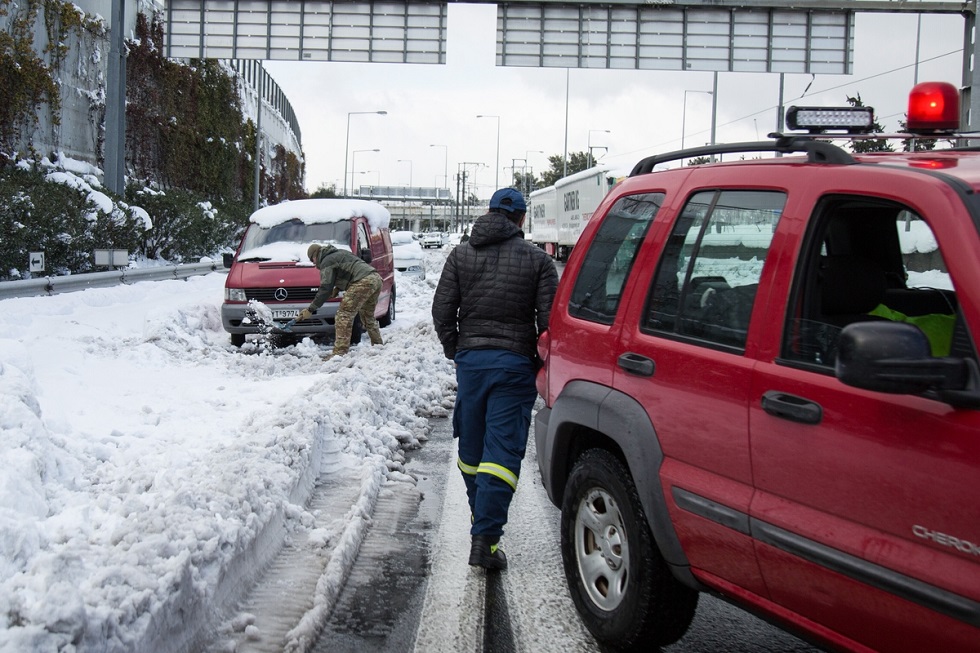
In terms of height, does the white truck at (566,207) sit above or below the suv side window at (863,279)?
above

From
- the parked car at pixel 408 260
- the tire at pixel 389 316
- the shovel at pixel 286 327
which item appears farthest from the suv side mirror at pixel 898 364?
the parked car at pixel 408 260

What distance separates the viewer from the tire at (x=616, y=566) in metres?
3.71

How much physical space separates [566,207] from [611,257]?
121 ft

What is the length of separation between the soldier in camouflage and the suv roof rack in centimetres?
866

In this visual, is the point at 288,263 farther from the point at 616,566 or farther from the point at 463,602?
the point at 616,566

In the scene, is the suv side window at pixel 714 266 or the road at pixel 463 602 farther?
the road at pixel 463 602

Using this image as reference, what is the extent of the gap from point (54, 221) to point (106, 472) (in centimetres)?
1382

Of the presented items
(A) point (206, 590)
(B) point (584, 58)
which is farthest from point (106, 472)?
(B) point (584, 58)

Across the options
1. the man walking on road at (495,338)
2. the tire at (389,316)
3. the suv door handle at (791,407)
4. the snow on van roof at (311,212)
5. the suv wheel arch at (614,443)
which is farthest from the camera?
the tire at (389,316)

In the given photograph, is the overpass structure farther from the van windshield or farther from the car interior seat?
the car interior seat

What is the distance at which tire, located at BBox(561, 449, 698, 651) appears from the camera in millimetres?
3707

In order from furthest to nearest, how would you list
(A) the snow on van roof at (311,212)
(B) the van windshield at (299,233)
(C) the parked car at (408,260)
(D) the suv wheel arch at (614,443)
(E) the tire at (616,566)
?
(C) the parked car at (408,260) < (A) the snow on van roof at (311,212) < (B) the van windshield at (299,233) < (E) the tire at (616,566) < (D) the suv wheel arch at (614,443)

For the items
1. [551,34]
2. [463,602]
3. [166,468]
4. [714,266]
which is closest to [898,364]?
[714,266]

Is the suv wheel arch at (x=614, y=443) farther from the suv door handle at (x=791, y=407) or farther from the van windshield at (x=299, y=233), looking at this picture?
the van windshield at (x=299, y=233)
